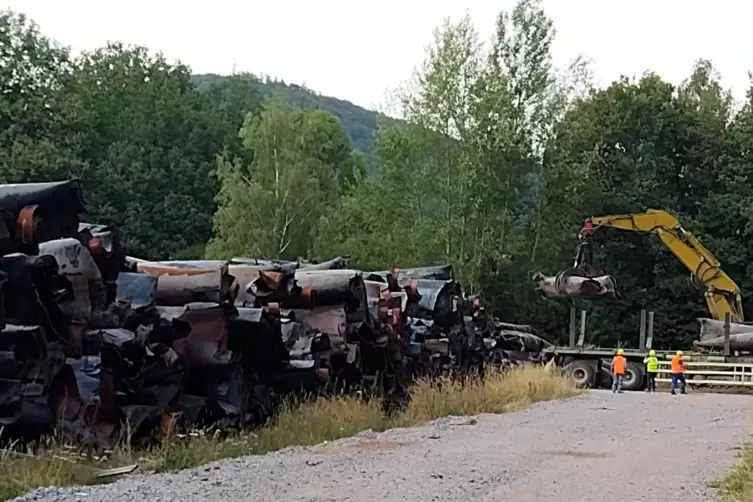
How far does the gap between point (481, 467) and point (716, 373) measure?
21.9 meters

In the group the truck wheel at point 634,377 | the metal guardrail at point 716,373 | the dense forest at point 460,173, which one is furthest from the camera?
the dense forest at point 460,173

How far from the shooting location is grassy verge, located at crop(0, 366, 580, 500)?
30.9ft

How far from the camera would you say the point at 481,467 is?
37.8 feet

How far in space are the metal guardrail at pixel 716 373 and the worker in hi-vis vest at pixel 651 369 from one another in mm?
385

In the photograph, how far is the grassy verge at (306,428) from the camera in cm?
941

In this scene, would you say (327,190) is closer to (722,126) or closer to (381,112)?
(381,112)

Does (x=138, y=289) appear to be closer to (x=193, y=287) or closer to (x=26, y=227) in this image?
(x=193, y=287)

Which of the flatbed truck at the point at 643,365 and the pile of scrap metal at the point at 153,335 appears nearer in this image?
the pile of scrap metal at the point at 153,335

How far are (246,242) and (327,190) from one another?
4.98m

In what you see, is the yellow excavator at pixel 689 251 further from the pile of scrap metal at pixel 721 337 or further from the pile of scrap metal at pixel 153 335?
the pile of scrap metal at pixel 153 335

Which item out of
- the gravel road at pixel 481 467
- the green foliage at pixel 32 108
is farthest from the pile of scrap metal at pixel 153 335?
the green foliage at pixel 32 108

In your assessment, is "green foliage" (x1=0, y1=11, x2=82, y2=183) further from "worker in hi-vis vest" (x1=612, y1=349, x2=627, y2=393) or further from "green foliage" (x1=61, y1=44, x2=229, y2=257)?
"worker in hi-vis vest" (x1=612, y1=349, x2=627, y2=393)

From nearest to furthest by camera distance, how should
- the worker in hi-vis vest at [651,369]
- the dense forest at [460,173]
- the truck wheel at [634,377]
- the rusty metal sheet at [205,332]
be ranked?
the rusty metal sheet at [205,332]
the worker in hi-vis vest at [651,369]
the truck wheel at [634,377]
the dense forest at [460,173]

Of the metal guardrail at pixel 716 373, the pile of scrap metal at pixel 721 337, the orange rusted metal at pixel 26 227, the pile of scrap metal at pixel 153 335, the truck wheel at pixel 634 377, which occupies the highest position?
the orange rusted metal at pixel 26 227
